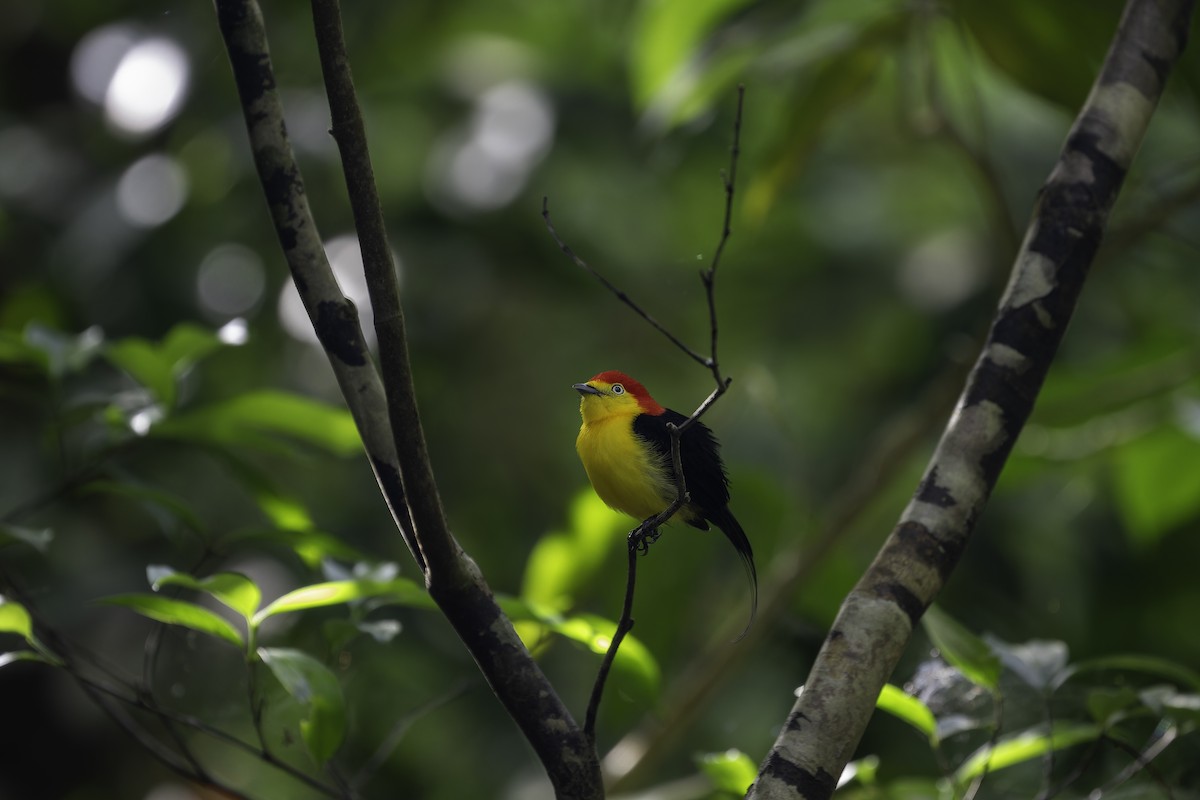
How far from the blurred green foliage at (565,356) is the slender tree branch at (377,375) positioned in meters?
0.31

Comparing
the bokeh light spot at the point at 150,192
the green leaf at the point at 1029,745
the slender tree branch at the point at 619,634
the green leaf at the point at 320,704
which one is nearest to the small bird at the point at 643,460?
the slender tree branch at the point at 619,634

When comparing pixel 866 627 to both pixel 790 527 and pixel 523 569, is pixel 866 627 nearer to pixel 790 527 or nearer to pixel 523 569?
pixel 790 527

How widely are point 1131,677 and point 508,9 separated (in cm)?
592

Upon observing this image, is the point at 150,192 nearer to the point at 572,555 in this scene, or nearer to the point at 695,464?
the point at 572,555

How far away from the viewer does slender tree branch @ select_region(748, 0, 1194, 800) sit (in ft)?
4.95

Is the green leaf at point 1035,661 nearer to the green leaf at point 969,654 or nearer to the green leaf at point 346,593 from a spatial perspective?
the green leaf at point 969,654

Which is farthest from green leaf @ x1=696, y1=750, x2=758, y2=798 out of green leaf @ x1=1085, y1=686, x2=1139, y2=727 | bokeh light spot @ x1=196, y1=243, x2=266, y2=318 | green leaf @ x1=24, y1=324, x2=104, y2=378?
bokeh light spot @ x1=196, y1=243, x2=266, y2=318

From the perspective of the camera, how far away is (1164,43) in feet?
6.49

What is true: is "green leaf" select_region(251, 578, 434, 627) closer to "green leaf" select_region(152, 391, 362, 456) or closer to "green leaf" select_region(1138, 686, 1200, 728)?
"green leaf" select_region(152, 391, 362, 456)

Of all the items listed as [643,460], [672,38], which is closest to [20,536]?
[643,460]

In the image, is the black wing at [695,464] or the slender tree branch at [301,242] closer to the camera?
the slender tree branch at [301,242]

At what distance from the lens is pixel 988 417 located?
5.66 feet

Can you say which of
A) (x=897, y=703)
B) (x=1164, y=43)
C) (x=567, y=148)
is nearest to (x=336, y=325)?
(x=897, y=703)

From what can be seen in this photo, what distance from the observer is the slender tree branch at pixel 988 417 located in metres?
1.51
